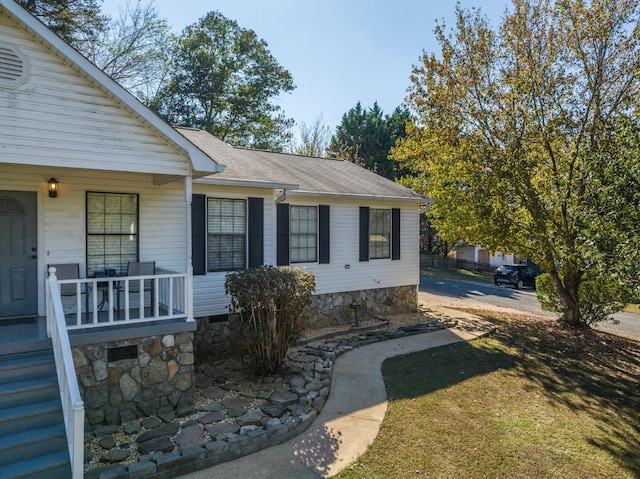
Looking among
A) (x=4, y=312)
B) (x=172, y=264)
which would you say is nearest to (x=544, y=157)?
(x=172, y=264)

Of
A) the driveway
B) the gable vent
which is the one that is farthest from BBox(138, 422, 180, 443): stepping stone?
the driveway

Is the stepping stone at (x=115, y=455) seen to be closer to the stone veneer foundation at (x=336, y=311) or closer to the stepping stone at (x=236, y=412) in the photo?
the stepping stone at (x=236, y=412)

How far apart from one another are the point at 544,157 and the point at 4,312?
504 inches

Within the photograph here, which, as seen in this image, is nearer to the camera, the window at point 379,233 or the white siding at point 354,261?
the white siding at point 354,261

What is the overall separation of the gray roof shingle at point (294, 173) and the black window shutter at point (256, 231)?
599mm

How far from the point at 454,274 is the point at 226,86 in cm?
2140

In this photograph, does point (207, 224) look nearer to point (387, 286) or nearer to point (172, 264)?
point (172, 264)

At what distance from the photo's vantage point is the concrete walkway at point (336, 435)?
4.53 m

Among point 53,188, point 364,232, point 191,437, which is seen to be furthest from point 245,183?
point 191,437

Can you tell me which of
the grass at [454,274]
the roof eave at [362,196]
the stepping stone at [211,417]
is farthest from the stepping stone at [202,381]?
the grass at [454,274]

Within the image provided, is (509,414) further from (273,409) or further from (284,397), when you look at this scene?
(273,409)

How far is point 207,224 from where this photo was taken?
331 inches

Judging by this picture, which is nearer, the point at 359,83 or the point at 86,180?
the point at 86,180

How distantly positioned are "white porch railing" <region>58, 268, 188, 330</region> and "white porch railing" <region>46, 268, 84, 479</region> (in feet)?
1.39
